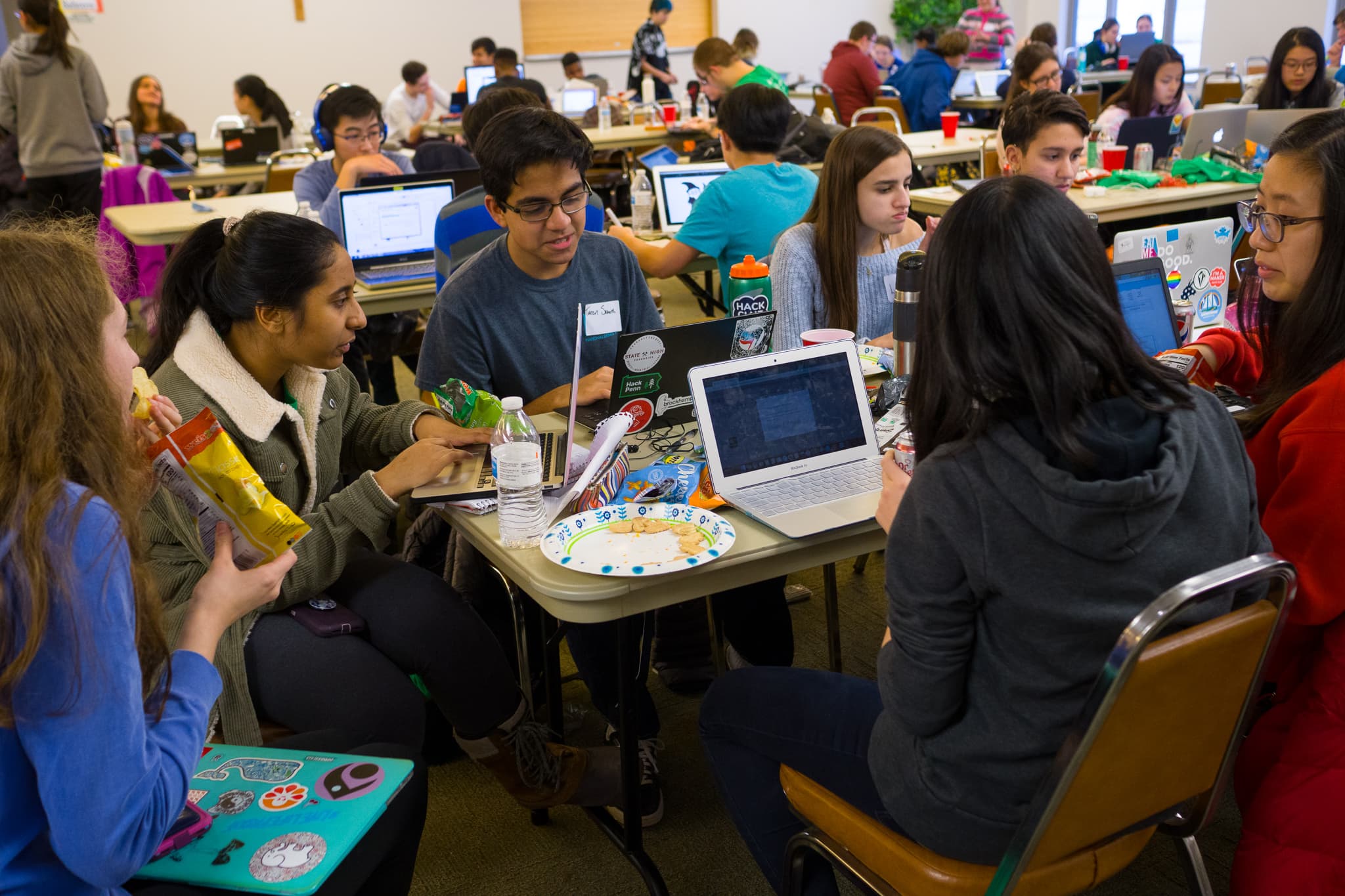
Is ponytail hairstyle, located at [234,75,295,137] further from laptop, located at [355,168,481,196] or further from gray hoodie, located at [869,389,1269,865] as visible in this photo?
gray hoodie, located at [869,389,1269,865]

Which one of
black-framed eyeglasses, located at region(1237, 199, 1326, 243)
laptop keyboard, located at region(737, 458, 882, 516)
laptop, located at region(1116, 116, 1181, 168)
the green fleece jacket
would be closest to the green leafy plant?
laptop, located at region(1116, 116, 1181, 168)

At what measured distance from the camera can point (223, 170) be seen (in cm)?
624

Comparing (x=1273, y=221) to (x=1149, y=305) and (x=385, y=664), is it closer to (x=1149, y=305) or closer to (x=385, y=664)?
(x=1149, y=305)

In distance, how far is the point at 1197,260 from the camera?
2.46 metres

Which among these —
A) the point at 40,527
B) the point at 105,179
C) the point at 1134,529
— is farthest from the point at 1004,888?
the point at 105,179

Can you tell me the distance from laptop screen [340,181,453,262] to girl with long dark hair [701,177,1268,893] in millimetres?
2703

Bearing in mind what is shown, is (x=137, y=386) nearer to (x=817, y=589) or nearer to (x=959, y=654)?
(x=959, y=654)

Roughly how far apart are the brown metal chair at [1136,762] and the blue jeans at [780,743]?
0.23 ft

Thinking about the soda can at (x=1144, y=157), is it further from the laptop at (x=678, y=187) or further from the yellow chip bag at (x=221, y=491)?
the yellow chip bag at (x=221, y=491)

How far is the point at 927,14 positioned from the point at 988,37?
2.20 m

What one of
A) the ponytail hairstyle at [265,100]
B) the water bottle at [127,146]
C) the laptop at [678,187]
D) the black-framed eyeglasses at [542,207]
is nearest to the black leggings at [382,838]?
the black-framed eyeglasses at [542,207]

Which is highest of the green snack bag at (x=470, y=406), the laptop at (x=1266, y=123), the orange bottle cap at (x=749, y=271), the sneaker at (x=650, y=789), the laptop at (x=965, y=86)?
the laptop at (x=965, y=86)

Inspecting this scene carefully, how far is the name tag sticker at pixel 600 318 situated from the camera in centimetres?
224

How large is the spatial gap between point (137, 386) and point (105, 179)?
166 inches
